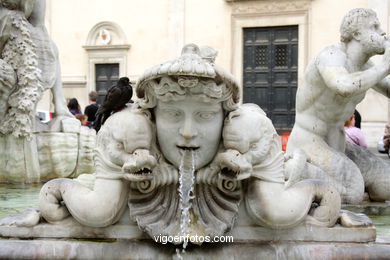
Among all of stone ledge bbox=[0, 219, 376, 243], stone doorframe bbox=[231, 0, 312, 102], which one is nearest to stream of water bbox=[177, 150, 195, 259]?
stone ledge bbox=[0, 219, 376, 243]

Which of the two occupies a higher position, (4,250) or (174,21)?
(174,21)

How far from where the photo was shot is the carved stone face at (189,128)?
6.43ft

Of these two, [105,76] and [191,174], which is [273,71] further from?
[191,174]

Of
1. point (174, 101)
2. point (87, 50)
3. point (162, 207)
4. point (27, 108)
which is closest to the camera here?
point (174, 101)

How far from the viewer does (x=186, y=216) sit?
206cm

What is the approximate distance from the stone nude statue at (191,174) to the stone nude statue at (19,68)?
9.13ft

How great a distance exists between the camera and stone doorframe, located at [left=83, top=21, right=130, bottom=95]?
56.5ft

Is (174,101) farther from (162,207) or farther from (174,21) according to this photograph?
(174,21)

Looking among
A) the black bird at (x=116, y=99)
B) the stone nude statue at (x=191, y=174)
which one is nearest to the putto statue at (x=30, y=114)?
the black bird at (x=116, y=99)

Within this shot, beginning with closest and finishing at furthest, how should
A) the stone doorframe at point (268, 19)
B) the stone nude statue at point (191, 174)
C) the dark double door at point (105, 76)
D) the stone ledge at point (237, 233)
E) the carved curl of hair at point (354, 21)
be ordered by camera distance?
the stone nude statue at point (191, 174)
the stone ledge at point (237, 233)
the carved curl of hair at point (354, 21)
the stone doorframe at point (268, 19)
the dark double door at point (105, 76)

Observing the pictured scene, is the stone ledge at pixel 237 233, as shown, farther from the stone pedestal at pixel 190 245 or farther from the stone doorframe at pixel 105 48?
the stone doorframe at pixel 105 48

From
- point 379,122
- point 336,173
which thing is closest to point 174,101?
point 336,173

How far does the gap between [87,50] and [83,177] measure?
1521 centimetres

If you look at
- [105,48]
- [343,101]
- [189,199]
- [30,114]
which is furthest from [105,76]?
[189,199]
